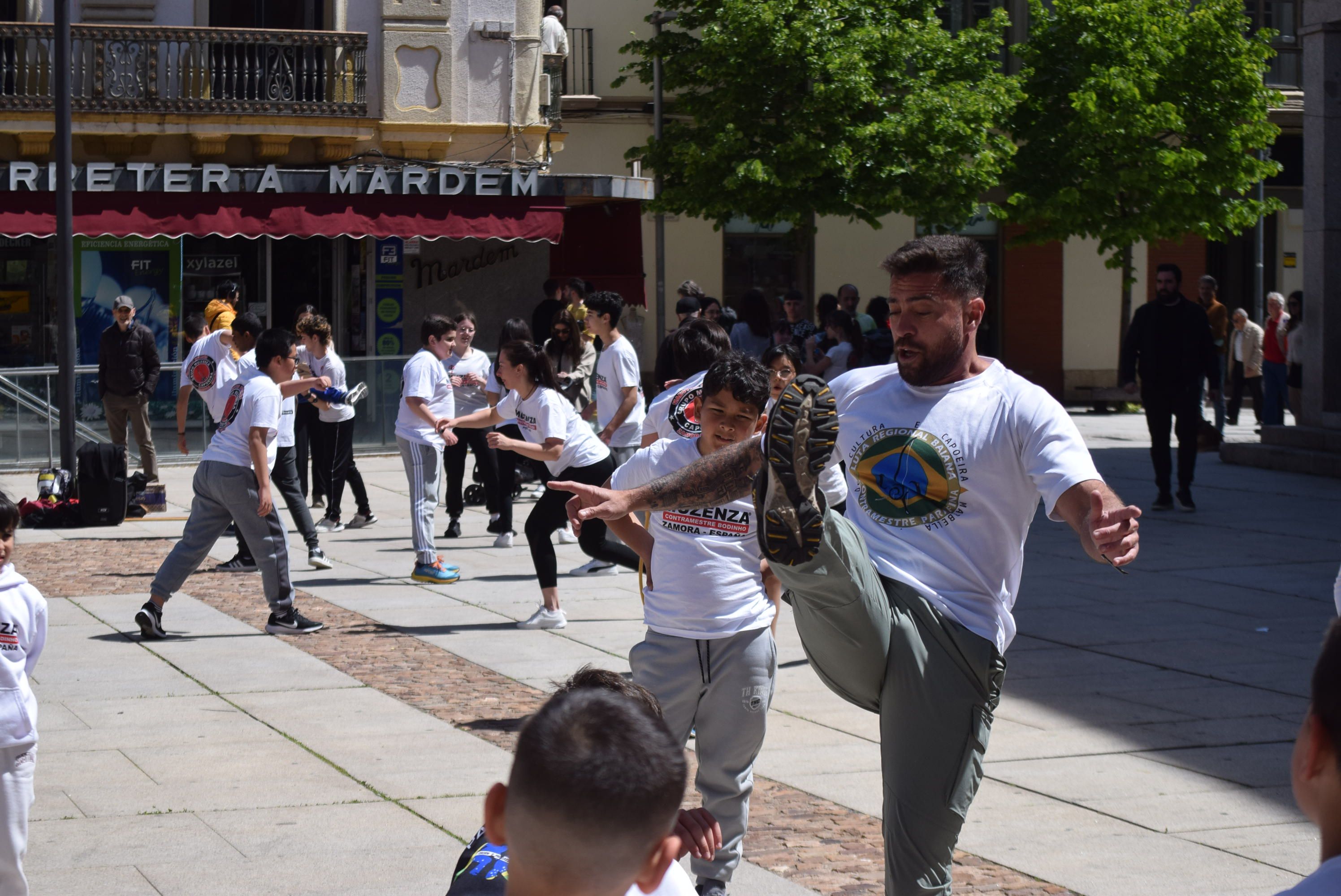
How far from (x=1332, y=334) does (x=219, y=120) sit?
48.6 ft

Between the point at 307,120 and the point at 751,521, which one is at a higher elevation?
the point at 307,120

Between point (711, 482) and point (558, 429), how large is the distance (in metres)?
5.32

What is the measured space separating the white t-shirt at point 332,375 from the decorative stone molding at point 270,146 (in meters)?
9.25

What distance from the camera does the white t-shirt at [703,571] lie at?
16.0 ft

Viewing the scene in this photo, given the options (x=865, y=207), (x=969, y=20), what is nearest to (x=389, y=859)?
(x=865, y=207)

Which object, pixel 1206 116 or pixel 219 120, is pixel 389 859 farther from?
pixel 1206 116

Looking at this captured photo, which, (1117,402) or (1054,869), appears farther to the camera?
(1117,402)

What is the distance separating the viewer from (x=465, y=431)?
14.3 metres

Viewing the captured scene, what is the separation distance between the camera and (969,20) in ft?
102

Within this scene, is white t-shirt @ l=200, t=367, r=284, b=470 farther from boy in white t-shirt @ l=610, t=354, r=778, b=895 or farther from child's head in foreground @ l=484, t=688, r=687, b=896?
child's head in foreground @ l=484, t=688, r=687, b=896

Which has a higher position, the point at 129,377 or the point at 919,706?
the point at 129,377

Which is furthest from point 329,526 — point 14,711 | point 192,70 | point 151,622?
point 192,70

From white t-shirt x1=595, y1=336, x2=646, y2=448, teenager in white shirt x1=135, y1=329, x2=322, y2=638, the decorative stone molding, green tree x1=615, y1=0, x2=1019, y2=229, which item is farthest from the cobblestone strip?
green tree x1=615, y1=0, x2=1019, y2=229

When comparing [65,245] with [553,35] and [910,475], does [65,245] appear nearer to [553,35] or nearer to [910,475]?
[553,35]
